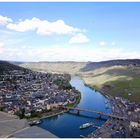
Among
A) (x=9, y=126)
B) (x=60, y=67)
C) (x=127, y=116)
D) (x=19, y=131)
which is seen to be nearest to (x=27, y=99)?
(x=127, y=116)

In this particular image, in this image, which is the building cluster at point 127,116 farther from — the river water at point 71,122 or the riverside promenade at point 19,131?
the riverside promenade at point 19,131

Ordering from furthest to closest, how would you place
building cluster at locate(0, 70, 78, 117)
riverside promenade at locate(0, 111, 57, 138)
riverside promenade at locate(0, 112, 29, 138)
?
building cluster at locate(0, 70, 78, 117) → riverside promenade at locate(0, 112, 29, 138) → riverside promenade at locate(0, 111, 57, 138)

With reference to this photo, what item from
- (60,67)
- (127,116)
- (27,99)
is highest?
(60,67)

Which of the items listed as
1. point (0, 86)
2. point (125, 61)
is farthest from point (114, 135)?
point (125, 61)

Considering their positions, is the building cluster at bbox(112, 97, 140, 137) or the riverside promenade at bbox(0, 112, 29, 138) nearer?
the riverside promenade at bbox(0, 112, 29, 138)

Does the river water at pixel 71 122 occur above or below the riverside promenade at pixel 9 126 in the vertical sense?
below

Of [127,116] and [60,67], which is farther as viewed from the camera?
[60,67]

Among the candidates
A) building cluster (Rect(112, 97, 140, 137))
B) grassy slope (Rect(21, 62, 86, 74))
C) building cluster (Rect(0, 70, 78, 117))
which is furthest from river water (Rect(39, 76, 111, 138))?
grassy slope (Rect(21, 62, 86, 74))

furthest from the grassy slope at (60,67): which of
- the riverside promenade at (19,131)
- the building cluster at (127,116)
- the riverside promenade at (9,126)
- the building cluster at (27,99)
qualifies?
the riverside promenade at (19,131)

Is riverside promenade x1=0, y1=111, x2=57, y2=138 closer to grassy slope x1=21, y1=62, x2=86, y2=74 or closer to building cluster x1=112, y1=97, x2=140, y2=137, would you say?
building cluster x1=112, y1=97, x2=140, y2=137

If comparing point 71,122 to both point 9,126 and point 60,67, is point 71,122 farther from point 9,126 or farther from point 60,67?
point 60,67

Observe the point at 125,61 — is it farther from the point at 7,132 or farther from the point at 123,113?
Result: the point at 7,132
